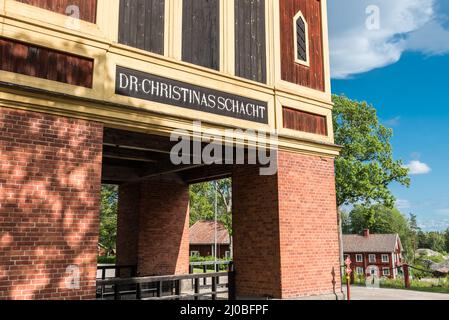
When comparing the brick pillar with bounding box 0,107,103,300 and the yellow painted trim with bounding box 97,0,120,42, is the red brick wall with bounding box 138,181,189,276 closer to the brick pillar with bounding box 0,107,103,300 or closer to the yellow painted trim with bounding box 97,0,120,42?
the brick pillar with bounding box 0,107,103,300

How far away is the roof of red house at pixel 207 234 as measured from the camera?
5049 cm

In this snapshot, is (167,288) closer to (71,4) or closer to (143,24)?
(143,24)

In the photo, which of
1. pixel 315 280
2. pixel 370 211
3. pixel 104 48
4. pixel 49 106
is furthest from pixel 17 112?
pixel 370 211

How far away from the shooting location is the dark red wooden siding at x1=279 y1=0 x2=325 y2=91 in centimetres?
1131

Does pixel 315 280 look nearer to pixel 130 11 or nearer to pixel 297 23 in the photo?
pixel 297 23

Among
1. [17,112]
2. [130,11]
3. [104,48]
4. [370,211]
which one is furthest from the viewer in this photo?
[370,211]

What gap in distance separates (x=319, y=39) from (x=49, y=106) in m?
8.22

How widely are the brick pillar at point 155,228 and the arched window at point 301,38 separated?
6.81m

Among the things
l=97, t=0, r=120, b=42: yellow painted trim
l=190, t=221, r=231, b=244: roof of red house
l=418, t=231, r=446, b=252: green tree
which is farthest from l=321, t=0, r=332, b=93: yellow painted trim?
l=418, t=231, r=446, b=252: green tree

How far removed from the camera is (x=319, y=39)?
1223 centimetres

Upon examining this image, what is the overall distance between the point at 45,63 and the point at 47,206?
2.58 meters

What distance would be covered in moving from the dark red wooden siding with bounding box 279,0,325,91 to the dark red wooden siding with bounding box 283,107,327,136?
2.83 ft

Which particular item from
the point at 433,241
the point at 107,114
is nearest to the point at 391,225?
the point at 433,241

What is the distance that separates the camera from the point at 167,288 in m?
14.7
